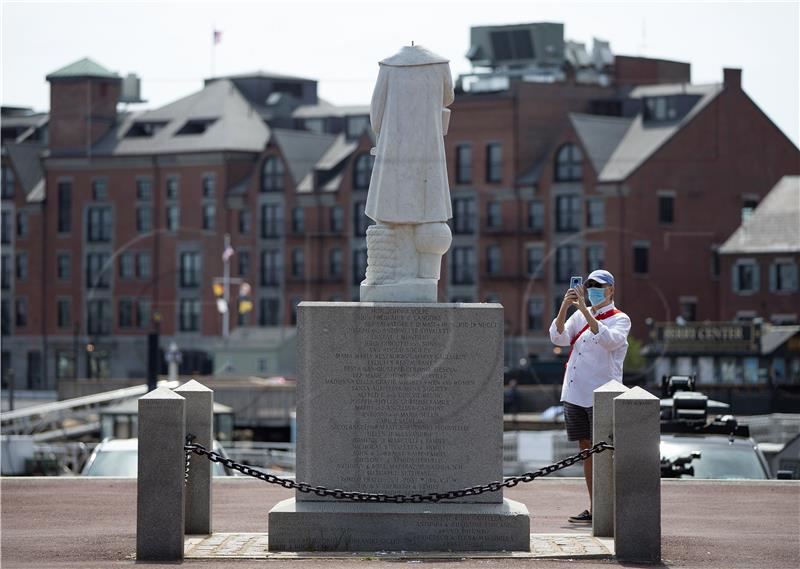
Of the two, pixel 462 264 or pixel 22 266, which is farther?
pixel 22 266

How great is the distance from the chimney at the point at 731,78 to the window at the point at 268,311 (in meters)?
29.6

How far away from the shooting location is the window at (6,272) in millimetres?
129375

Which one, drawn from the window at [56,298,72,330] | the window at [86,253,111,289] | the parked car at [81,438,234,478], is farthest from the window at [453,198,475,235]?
the parked car at [81,438,234,478]

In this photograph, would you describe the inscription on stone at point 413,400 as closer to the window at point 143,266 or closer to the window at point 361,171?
the window at point 361,171

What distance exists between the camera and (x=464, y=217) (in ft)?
372

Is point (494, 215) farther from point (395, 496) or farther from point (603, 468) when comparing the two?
point (395, 496)

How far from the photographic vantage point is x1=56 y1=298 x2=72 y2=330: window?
125 m

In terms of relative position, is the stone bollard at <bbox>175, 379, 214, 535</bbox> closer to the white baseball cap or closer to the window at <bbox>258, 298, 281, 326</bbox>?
the white baseball cap

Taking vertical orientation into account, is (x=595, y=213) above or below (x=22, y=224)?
below

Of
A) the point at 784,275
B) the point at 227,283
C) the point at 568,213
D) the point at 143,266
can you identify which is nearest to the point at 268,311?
the point at 227,283

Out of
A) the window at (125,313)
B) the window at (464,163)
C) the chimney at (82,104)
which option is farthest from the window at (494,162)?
the chimney at (82,104)

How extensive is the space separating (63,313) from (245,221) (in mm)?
13702

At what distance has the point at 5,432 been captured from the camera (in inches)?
3061

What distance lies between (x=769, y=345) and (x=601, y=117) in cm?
2320
